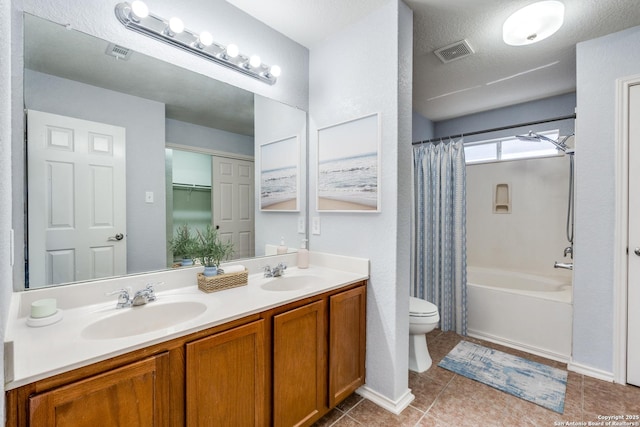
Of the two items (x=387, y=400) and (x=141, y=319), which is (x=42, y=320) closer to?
(x=141, y=319)

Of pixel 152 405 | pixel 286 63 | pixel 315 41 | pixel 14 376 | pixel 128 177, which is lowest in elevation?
pixel 152 405

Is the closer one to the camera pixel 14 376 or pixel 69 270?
pixel 14 376

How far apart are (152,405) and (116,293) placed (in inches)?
23.0

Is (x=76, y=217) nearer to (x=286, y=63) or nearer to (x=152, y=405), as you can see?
(x=152, y=405)

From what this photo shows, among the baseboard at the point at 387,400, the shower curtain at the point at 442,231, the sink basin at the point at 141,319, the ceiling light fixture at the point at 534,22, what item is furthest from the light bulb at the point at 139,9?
the shower curtain at the point at 442,231

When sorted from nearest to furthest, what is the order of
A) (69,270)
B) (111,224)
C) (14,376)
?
(14,376)
(69,270)
(111,224)

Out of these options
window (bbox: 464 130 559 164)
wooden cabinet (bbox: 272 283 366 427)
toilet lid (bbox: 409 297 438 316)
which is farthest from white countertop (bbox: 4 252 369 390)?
window (bbox: 464 130 559 164)

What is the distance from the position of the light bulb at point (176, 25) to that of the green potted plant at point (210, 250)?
3.29 ft

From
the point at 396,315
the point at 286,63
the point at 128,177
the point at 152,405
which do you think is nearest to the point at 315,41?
the point at 286,63

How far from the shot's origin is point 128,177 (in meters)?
1.43

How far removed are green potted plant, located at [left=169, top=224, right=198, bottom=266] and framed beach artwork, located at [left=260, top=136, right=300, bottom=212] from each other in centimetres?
54

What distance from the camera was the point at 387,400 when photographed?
5.82 ft

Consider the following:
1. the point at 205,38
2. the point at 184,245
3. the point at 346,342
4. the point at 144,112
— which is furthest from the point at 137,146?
the point at 346,342

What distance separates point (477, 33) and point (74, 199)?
256 cm
